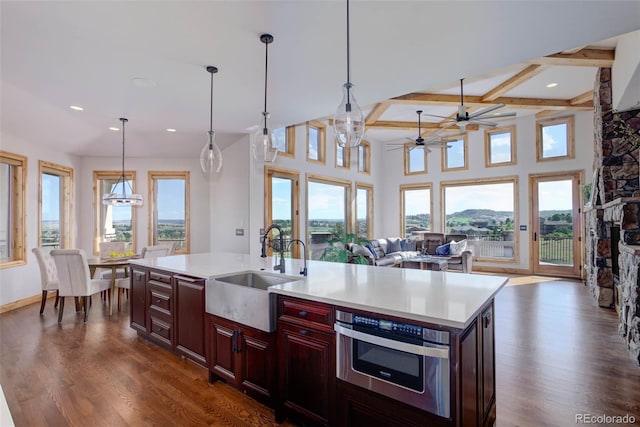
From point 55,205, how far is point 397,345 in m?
6.83

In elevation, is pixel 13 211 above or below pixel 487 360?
above

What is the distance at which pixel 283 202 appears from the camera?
20.9 ft

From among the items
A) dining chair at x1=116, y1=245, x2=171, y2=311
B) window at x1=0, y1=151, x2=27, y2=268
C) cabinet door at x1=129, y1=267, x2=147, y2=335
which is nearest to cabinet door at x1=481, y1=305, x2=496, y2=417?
cabinet door at x1=129, y1=267, x2=147, y2=335

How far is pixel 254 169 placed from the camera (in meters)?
5.44

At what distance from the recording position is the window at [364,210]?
906 centimetres

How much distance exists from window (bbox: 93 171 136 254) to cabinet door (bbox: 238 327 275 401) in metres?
5.10

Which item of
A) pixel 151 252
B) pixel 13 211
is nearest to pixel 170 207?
pixel 151 252

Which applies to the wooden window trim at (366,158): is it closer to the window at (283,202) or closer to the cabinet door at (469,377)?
the window at (283,202)

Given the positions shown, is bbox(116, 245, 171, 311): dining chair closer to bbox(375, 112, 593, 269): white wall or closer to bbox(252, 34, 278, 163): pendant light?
bbox(252, 34, 278, 163): pendant light

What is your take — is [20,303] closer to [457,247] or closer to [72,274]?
[72,274]

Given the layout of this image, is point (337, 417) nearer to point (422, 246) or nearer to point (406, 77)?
point (406, 77)

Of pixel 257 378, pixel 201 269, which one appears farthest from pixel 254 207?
pixel 257 378

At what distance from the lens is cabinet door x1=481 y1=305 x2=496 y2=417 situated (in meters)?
1.83

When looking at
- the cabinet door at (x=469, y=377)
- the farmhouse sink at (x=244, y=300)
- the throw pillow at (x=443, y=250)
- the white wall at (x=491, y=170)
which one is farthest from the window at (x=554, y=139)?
the farmhouse sink at (x=244, y=300)
